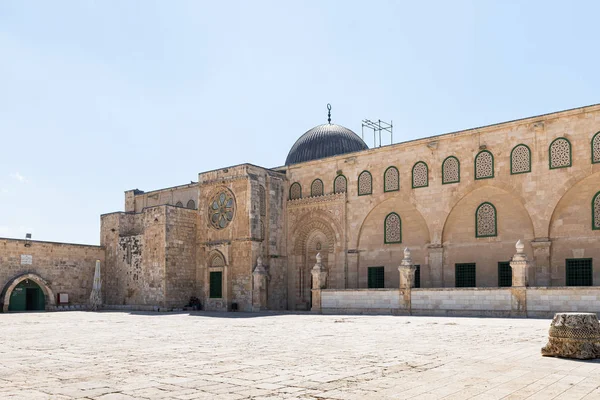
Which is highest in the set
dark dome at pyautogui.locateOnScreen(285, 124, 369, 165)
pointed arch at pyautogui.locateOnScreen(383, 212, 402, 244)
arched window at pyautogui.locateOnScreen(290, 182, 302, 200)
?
dark dome at pyautogui.locateOnScreen(285, 124, 369, 165)

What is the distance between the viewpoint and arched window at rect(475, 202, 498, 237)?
Answer: 70.9 feet

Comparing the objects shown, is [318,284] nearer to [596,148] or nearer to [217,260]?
[217,260]

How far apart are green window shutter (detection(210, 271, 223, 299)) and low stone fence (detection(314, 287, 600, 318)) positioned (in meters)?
6.39

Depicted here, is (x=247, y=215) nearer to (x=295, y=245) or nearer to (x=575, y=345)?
(x=295, y=245)

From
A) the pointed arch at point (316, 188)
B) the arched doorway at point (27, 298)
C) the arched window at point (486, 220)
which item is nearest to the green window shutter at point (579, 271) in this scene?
the arched window at point (486, 220)

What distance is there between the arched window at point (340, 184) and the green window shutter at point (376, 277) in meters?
4.00

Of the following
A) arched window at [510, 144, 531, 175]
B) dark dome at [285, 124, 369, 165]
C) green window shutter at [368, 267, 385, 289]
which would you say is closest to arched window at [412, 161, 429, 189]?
arched window at [510, 144, 531, 175]

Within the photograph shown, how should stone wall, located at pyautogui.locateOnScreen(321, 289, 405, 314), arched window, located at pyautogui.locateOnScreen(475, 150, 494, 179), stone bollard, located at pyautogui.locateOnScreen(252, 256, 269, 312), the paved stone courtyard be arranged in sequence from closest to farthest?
the paved stone courtyard, stone wall, located at pyautogui.locateOnScreen(321, 289, 405, 314), arched window, located at pyautogui.locateOnScreen(475, 150, 494, 179), stone bollard, located at pyautogui.locateOnScreen(252, 256, 269, 312)

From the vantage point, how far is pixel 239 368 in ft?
25.6

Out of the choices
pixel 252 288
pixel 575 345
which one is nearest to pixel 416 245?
pixel 252 288

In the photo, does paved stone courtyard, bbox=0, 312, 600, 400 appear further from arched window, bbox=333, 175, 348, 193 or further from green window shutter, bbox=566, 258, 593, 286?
arched window, bbox=333, 175, 348, 193

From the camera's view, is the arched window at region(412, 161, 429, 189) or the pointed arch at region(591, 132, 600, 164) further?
the arched window at region(412, 161, 429, 189)

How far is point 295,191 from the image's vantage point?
28125mm

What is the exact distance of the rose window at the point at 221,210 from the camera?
2758 centimetres
